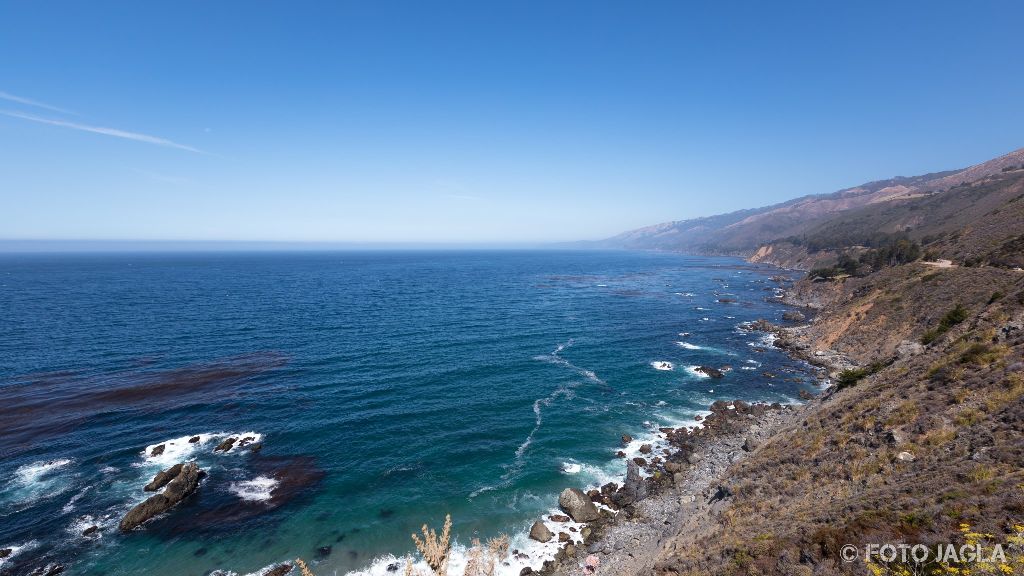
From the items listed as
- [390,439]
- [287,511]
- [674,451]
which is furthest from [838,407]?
[287,511]

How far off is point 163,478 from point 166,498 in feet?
10.4

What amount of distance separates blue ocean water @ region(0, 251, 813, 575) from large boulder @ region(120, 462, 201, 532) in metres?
1.01

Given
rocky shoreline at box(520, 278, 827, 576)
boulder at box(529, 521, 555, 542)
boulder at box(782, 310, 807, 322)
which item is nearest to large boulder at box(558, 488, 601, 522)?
rocky shoreline at box(520, 278, 827, 576)

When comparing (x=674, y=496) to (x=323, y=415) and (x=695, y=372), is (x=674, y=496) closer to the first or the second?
(x=695, y=372)

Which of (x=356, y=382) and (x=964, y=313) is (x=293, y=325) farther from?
(x=964, y=313)

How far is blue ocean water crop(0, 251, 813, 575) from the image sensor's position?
32938 mm

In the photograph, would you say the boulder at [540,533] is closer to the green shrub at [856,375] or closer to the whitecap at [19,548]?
the whitecap at [19,548]

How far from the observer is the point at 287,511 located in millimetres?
35219

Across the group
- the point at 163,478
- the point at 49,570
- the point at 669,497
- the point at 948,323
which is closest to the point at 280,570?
the point at 49,570

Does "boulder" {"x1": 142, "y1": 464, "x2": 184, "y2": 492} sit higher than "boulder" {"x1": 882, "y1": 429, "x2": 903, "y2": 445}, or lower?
lower

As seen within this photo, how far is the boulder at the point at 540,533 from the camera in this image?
32219mm

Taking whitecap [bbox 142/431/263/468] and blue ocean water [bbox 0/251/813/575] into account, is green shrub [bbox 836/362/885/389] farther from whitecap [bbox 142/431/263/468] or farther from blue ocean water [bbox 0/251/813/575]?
whitecap [bbox 142/431/263/468]

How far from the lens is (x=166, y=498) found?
35.1 m

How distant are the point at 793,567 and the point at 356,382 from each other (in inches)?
2154
